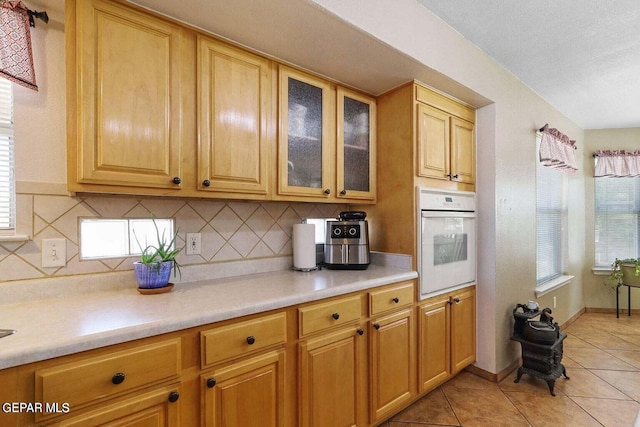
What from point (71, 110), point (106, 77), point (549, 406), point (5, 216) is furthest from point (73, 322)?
point (549, 406)

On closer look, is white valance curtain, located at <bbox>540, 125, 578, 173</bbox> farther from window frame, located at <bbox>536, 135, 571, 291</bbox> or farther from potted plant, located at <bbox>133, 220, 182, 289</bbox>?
potted plant, located at <bbox>133, 220, 182, 289</bbox>

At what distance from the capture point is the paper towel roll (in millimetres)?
1947

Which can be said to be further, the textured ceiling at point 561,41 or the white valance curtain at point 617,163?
the white valance curtain at point 617,163

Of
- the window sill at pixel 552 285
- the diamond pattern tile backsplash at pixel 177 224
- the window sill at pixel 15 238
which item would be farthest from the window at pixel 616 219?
the window sill at pixel 15 238

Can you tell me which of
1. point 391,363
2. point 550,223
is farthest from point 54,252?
point 550,223

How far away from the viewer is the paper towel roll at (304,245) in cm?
195

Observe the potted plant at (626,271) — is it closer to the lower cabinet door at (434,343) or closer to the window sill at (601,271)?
Result: the window sill at (601,271)

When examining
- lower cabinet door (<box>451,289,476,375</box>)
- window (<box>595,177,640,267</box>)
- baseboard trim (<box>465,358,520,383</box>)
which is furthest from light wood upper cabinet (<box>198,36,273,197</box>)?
window (<box>595,177,640,267</box>)

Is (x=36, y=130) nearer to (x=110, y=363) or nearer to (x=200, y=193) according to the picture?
(x=200, y=193)

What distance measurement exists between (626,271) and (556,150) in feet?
6.71

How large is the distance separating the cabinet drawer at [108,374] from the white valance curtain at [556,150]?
346 centimetres

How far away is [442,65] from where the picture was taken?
1.91m

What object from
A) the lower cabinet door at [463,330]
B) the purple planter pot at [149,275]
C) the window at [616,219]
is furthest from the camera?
the window at [616,219]

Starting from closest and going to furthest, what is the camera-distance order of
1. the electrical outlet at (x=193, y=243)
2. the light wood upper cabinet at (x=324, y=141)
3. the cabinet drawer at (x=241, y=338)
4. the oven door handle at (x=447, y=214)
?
the cabinet drawer at (x=241, y=338)
the electrical outlet at (x=193, y=243)
the light wood upper cabinet at (x=324, y=141)
the oven door handle at (x=447, y=214)
